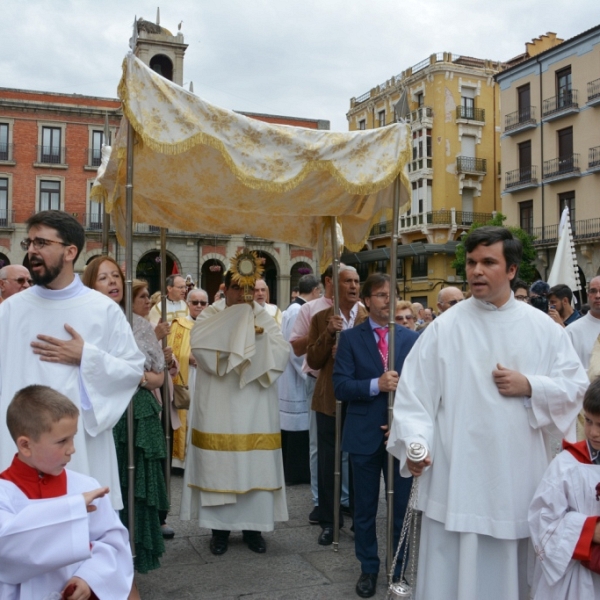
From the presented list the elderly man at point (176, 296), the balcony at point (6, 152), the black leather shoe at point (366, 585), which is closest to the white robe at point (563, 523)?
the black leather shoe at point (366, 585)

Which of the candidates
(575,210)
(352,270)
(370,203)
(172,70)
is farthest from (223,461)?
(172,70)

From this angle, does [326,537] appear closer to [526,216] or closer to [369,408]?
[369,408]

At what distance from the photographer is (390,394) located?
4.58 metres

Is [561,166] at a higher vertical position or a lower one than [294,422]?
higher

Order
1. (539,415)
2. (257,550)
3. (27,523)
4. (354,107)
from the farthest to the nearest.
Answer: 1. (354,107)
2. (257,550)
3. (539,415)
4. (27,523)

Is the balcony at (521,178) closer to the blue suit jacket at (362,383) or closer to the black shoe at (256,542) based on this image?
the blue suit jacket at (362,383)

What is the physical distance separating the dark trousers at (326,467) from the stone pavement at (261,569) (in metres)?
0.21

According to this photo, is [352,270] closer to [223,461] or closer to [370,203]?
[370,203]

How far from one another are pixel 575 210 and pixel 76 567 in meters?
31.2

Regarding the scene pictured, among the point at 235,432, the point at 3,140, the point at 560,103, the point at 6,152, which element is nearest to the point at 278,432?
the point at 235,432

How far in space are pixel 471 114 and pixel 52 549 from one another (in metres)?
40.8

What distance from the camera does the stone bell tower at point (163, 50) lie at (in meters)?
33.2

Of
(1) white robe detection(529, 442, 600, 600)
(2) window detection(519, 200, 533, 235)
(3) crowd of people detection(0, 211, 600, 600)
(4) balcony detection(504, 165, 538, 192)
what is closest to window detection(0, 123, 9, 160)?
(4) balcony detection(504, 165, 538, 192)

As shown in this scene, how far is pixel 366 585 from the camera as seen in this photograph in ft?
14.4
